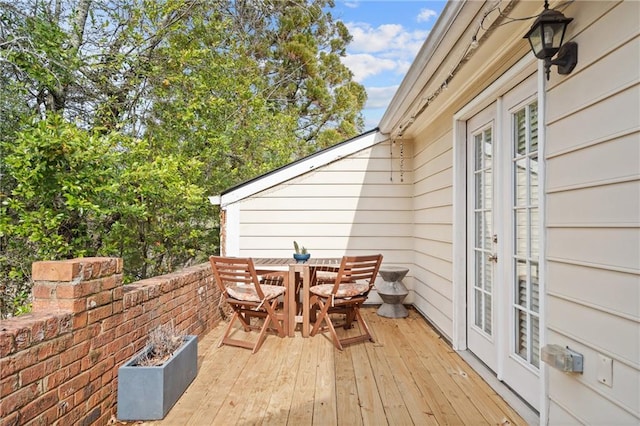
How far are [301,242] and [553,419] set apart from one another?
3701 mm

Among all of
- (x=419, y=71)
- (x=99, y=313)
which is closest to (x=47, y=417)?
(x=99, y=313)

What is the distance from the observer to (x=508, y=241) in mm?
2566

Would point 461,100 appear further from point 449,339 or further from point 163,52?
point 163,52

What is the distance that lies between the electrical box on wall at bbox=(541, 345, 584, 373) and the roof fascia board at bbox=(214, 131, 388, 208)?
379 centimetres

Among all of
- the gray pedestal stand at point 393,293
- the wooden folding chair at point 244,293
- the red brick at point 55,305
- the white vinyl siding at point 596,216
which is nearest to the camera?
the white vinyl siding at point 596,216

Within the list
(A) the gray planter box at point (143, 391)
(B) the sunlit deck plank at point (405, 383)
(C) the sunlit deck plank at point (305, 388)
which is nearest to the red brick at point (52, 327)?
(A) the gray planter box at point (143, 391)

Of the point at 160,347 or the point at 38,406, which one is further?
the point at 160,347

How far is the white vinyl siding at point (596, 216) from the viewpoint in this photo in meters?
1.42

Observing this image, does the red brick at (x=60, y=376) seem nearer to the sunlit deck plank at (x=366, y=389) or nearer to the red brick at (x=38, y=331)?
the red brick at (x=38, y=331)

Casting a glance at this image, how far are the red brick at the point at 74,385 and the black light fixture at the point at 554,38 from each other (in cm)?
285

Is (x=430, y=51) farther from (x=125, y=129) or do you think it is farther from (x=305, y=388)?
(x=125, y=129)

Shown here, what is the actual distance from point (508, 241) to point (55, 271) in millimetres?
2747

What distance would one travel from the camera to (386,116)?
448cm

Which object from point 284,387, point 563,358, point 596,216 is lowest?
point 284,387
